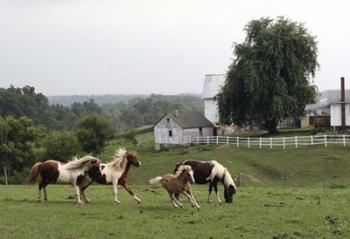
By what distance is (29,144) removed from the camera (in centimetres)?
6088

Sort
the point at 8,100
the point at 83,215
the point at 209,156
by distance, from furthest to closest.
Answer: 1. the point at 8,100
2. the point at 209,156
3. the point at 83,215

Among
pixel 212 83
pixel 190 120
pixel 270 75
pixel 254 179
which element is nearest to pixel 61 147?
pixel 190 120

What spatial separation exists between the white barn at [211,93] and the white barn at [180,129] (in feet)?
18.0

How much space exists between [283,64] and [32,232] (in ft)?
171

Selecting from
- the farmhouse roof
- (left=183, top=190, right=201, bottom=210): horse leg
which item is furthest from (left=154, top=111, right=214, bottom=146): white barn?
(left=183, top=190, right=201, bottom=210): horse leg

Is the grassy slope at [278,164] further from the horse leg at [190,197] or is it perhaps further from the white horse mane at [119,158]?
the horse leg at [190,197]

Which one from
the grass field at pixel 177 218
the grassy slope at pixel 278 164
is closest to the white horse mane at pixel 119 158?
the grass field at pixel 177 218

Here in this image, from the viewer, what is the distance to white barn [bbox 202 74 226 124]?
8025 centimetres

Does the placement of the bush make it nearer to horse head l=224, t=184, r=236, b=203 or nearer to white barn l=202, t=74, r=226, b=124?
white barn l=202, t=74, r=226, b=124

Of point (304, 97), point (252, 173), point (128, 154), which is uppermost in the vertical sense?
point (304, 97)

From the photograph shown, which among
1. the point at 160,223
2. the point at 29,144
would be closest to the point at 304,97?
the point at 29,144

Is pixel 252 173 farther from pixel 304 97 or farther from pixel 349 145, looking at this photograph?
pixel 304 97

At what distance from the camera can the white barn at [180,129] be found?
2741 inches

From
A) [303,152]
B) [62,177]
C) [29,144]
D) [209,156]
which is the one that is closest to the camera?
[62,177]
